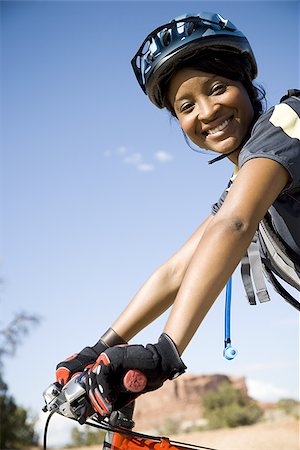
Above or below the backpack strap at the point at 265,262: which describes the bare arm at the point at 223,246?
below

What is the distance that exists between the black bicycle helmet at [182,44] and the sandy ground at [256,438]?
23.8 ft

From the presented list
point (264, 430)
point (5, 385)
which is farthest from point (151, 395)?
point (264, 430)

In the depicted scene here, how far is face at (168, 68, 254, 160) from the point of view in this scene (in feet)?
8.56

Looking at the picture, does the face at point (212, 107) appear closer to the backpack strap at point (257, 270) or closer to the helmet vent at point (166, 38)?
the helmet vent at point (166, 38)

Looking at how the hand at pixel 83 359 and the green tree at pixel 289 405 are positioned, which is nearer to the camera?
the hand at pixel 83 359

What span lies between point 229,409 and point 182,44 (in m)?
17.4

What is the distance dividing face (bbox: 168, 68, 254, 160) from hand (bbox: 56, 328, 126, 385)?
0.87 metres

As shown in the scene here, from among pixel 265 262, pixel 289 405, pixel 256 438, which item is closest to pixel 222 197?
pixel 265 262

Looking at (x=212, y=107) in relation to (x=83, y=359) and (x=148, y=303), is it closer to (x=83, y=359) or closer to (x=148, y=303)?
(x=148, y=303)

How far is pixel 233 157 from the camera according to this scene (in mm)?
2852

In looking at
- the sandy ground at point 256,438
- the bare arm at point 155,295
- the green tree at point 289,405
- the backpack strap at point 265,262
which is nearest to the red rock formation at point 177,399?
the green tree at point 289,405

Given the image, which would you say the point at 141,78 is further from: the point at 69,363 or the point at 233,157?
the point at 69,363

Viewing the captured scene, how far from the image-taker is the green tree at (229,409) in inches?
707

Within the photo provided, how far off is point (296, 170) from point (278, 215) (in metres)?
0.35
